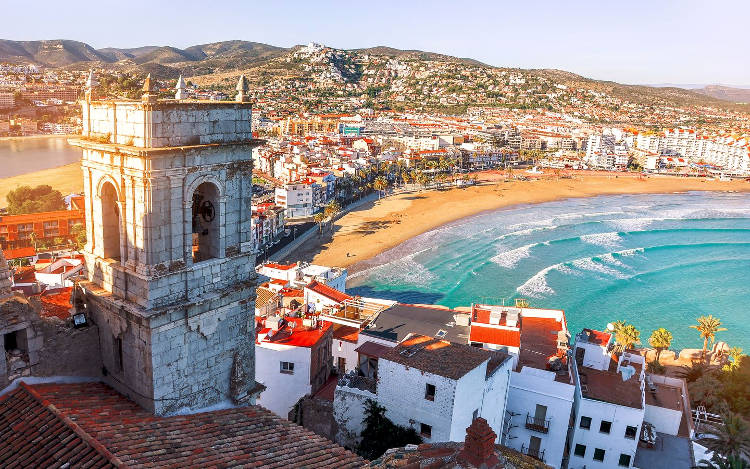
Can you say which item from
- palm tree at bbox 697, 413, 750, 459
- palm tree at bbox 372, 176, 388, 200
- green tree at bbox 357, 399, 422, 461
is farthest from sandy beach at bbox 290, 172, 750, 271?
green tree at bbox 357, 399, 422, 461

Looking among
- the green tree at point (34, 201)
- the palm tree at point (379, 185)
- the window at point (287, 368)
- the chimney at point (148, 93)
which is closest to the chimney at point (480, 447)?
the chimney at point (148, 93)

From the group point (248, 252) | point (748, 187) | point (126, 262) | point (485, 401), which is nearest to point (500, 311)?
point (485, 401)

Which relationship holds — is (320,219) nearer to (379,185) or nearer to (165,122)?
(379,185)

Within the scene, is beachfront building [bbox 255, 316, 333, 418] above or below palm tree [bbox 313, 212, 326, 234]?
above

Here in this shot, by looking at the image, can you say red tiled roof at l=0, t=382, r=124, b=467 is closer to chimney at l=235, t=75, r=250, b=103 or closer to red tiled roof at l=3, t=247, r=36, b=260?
chimney at l=235, t=75, r=250, b=103

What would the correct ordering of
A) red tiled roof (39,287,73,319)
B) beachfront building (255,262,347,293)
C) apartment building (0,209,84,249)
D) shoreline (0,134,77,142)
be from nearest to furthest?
1. red tiled roof (39,287,73,319)
2. beachfront building (255,262,347,293)
3. apartment building (0,209,84,249)
4. shoreline (0,134,77,142)

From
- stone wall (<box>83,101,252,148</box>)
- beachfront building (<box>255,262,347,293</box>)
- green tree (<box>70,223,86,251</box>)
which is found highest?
stone wall (<box>83,101,252,148</box>)

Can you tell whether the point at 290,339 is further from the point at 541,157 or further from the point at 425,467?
the point at 541,157
